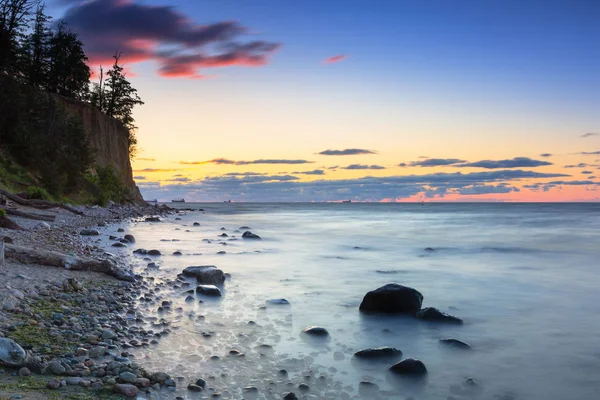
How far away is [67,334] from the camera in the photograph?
214 inches

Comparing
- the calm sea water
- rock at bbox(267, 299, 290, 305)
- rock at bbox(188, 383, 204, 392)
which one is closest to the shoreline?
rock at bbox(188, 383, 204, 392)

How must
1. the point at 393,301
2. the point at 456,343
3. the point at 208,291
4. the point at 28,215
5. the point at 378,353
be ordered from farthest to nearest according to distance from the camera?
1. the point at 28,215
2. the point at 208,291
3. the point at 393,301
4. the point at 456,343
5. the point at 378,353

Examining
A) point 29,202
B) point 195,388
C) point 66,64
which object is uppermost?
point 66,64

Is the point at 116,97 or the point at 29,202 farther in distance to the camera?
the point at 116,97

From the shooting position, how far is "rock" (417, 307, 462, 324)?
811cm

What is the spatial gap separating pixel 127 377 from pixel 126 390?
0.89 feet

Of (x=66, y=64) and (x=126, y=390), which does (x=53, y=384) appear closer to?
(x=126, y=390)

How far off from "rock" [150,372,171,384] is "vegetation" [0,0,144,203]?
25170 mm

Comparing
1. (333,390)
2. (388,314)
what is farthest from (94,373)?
(388,314)

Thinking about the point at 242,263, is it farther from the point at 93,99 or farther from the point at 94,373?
the point at 93,99

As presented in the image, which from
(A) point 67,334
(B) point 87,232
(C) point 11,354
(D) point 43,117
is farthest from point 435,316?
(D) point 43,117

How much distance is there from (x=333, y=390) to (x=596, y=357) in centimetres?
A: 440

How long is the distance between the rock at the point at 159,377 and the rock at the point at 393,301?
15.9 feet

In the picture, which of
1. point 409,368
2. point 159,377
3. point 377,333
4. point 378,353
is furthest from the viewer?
point 377,333
